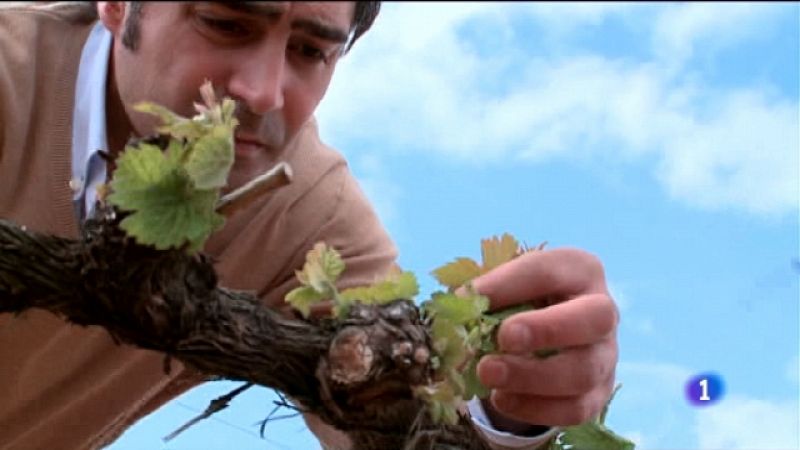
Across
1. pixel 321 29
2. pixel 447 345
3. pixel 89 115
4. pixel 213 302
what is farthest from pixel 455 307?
pixel 89 115

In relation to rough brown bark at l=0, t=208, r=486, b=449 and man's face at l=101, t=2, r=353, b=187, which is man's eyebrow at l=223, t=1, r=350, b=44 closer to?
man's face at l=101, t=2, r=353, b=187

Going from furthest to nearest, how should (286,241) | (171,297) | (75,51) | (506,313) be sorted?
(286,241) → (75,51) → (506,313) → (171,297)

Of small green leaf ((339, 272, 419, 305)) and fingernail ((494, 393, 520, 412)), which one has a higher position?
small green leaf ((339, 272, 419, 305))

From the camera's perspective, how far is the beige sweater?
119 centimetres

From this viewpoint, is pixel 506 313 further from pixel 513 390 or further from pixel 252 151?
pixel 252 151

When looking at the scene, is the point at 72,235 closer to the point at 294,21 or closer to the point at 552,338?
the point at 552,338

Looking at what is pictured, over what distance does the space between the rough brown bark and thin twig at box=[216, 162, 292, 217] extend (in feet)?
0.13

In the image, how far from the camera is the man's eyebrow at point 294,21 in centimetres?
53

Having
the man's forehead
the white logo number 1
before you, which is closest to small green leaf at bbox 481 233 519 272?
the white logo number 1

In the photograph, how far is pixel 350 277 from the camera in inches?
48.4

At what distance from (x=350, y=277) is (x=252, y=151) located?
512 mm

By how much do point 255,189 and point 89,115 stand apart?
0.46 m

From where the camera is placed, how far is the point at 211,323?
0.71m

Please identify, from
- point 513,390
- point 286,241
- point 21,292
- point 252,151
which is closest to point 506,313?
point 513,390
